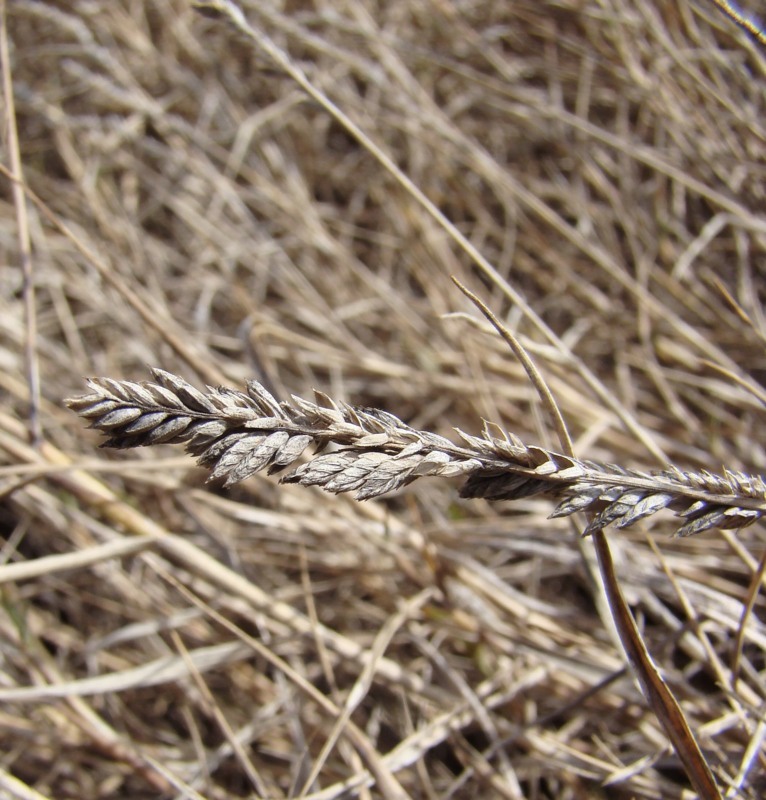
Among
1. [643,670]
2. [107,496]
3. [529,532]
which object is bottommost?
[529,532]

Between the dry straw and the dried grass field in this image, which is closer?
the dry straw

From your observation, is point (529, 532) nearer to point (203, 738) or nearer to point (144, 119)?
point (203, 738)

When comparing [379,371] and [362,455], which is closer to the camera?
[362,455]

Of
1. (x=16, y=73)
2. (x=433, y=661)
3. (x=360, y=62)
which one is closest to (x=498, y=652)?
(x=433, y=661)

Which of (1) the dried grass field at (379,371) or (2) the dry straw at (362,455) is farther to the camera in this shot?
(1) the dried grass field at (379,371)

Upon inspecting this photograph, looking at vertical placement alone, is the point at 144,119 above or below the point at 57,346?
above

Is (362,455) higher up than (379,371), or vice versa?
(362,455)

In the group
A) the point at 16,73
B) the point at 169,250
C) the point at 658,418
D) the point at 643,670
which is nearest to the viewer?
the point at 643,670

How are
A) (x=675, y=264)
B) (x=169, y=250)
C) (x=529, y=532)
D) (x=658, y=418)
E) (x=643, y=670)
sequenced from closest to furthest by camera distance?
(x=643, y=670) < (x=529, y=532) < (x=658, y=418) < (x=675, y=264) < (x=169, y=250)
